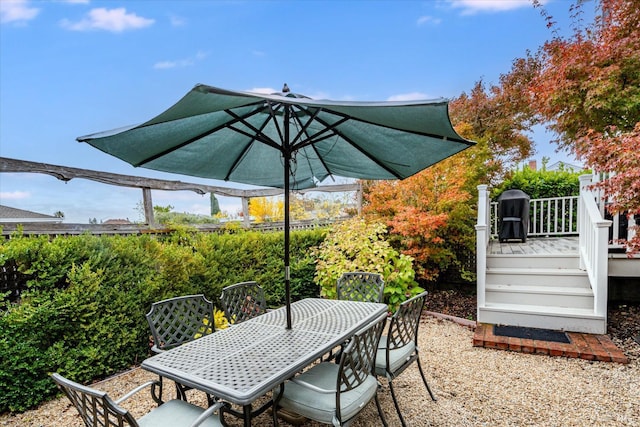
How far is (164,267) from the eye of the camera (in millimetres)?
3592

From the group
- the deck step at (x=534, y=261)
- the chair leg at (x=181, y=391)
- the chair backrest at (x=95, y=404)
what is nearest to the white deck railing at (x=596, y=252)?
the deck step at (x=534, y=261)

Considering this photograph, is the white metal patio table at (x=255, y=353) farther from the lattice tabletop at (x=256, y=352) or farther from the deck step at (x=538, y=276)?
the deck step at (x=538, y=276)

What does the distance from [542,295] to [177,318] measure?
4.88m

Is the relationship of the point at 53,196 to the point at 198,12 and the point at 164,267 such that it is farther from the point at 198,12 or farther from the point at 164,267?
the point at 198,12

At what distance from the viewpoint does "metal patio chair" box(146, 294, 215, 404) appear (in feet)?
7.98

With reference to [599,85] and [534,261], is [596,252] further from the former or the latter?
[599,85]

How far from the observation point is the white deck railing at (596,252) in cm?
407

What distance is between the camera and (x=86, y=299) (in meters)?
2.95

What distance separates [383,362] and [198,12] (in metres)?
5.69

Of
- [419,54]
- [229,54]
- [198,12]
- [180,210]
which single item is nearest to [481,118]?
[419,54]

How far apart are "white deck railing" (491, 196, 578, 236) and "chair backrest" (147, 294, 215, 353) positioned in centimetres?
740

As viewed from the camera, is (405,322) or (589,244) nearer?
(405,322)

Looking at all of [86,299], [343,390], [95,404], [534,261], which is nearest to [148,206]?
[86,299]

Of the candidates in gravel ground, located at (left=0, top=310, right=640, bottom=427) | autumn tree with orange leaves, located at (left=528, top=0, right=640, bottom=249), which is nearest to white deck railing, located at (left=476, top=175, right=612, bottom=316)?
autumn tree with orange leaves, located at (left=528, top=0, right=640, bottom=249)
